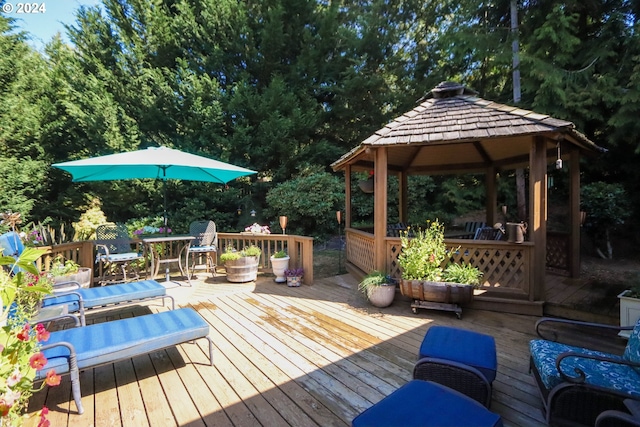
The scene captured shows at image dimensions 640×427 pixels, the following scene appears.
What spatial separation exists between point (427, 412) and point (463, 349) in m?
0.91

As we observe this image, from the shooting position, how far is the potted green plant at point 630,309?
3.28 metres

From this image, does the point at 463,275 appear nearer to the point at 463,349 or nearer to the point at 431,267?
the point at 431,267

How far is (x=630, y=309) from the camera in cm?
332

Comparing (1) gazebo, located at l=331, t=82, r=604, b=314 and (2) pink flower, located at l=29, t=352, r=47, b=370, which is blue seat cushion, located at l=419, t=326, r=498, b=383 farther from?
(2) pink flower, located at l=29, t=352, r=47, b=370

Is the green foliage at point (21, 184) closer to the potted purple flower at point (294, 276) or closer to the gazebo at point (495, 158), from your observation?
the potted purple flower at point (294, 276)

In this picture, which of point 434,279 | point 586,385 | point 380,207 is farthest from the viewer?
point 380,207

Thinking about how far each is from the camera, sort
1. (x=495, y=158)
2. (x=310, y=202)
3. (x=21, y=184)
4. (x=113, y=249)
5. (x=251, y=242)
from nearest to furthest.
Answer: (x=113, y=249) < (x=251, y=242) < (x=495, y=158) < (x=21, y=184) < (x=310, y=202)

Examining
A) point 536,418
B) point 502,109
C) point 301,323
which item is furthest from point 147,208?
point 536,418

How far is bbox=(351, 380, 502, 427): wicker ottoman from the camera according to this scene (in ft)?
5.13

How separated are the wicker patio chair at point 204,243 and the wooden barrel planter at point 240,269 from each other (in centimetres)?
60

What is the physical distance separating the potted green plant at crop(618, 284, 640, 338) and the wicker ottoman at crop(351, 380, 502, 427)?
293 cm

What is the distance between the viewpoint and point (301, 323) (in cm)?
396

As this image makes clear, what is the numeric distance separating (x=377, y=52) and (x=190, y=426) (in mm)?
13008

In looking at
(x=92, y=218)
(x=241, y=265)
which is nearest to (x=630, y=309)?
(x=241, y=265)
